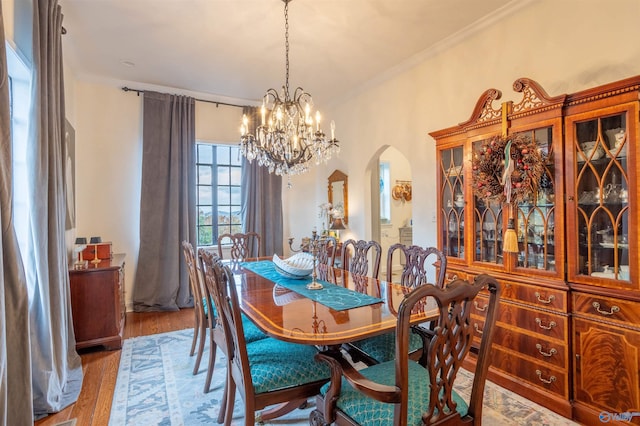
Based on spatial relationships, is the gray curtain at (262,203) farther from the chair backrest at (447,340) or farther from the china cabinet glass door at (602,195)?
the chair backrest at (447,340)

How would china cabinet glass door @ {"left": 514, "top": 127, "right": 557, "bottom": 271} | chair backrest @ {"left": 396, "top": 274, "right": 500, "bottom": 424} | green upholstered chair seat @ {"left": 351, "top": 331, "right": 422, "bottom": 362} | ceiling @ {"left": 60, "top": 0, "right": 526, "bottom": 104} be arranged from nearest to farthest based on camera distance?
chair backrest @ {"left": 396, "top": 274, "right": 500, "bottom": 424} < green upholstered chair seat @ {"left": 351, "top": 331, "right": 422, "bottom": 362} < china cabinet glass door @ {"left": 514, "top": 127, "right": 557, "bottom": 271} < ceiling @ {"left": 60, "top": 0, "right": 526, "bottom": 104}

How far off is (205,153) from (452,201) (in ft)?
12.9

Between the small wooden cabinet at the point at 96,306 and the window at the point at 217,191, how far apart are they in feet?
6.53

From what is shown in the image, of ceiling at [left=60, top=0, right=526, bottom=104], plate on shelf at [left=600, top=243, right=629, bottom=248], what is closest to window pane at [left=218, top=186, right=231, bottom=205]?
ceiling at [left=60, top=0, right=526, bottom=104]

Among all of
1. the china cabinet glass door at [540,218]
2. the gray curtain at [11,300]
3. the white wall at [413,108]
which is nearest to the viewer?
the gray curtain at [11,300]

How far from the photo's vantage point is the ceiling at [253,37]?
298 centimetres

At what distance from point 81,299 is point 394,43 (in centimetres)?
414

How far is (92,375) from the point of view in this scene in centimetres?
289

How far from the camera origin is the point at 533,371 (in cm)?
245

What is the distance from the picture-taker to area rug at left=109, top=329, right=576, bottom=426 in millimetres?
2238

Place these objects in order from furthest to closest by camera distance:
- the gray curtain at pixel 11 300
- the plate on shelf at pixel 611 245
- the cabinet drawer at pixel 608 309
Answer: the plate on shelf at pixel 611 245 → the cabinet drawer at pixel 608 309 → the gray curtain at pixel 11 300

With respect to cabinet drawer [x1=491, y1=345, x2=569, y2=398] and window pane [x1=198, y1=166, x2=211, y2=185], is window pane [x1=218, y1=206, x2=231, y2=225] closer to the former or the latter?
window pane [x1=198, y1=166, x2=211, y2=185]

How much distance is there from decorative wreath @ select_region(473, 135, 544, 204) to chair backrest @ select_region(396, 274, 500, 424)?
4.57 feet

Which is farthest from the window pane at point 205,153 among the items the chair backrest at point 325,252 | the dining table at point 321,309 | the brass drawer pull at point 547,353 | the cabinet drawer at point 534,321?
the brass drawer pull at point 547,353
